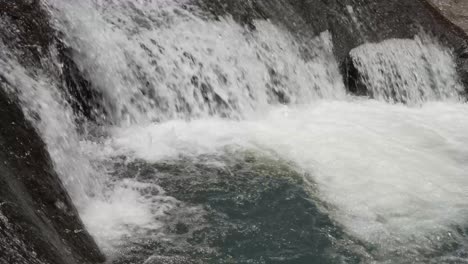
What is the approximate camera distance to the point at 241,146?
252 inches

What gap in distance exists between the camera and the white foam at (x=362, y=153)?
17.4ft

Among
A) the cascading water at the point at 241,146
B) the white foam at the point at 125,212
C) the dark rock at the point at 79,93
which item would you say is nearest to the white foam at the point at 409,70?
the cascading water at the point at 241,146

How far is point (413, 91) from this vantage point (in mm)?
9852

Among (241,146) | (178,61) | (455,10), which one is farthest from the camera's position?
(455,10)

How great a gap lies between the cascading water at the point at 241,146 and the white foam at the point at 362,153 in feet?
0.08

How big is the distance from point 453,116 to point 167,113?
4835 mm

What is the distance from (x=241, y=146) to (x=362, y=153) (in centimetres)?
145

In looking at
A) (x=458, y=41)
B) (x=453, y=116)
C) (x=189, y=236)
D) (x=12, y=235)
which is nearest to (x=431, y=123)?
(x=453, y=116)

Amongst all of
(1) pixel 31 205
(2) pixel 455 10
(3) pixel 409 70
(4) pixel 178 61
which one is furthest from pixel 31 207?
(2) pixel 455 10

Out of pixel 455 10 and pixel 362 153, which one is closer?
pixel 362 153

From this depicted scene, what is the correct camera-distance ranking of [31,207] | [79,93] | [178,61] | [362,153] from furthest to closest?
[178,61] < [362,153] < [79,93] < [31,207]

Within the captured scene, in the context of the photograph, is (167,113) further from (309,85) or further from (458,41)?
(458,41)

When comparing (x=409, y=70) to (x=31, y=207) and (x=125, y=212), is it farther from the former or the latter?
(x=31, y=207)

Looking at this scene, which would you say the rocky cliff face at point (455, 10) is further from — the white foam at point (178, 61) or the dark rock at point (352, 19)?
the white foam at point (178, 61)
